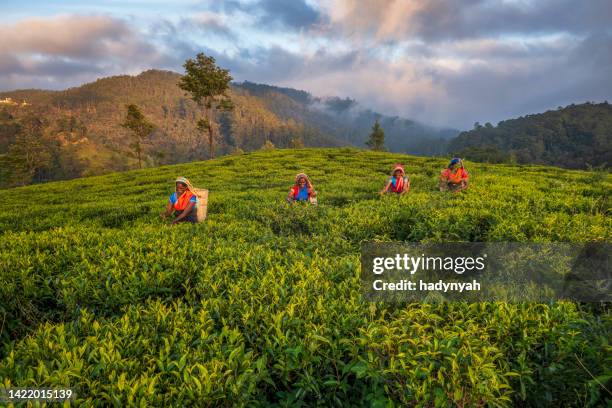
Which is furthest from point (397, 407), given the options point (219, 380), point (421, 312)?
point (219, 380)

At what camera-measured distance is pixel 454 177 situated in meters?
12.9

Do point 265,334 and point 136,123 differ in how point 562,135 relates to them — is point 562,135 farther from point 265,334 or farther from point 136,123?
point 265,334

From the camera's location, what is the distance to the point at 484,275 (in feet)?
14.1

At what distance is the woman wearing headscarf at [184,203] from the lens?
9500mm

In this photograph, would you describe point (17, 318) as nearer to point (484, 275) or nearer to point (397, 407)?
point (397, 407)

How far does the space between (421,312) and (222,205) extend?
A: 33.3 feet

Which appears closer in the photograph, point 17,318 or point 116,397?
point 116,397

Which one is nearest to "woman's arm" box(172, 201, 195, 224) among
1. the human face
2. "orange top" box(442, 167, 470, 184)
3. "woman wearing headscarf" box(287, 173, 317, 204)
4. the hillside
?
the human face
